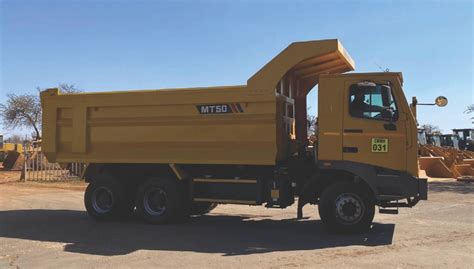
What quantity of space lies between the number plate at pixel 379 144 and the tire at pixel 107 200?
5.40 m

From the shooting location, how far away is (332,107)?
986 centimetres

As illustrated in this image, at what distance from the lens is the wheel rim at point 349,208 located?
966 cm

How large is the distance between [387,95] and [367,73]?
0.55m


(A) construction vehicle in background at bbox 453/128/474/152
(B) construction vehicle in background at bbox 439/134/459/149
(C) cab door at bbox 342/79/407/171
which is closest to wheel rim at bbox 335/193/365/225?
(C) cab door at bbox 342/79/407/171

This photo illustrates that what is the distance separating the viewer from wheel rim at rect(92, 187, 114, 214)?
11805 millimetres

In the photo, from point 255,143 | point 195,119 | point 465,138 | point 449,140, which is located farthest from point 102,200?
point 465,138

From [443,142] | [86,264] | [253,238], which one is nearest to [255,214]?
[253,238]

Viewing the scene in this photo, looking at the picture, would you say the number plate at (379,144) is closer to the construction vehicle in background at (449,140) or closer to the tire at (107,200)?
the tire at (107,200)

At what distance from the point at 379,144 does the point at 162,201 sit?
4665 millimetres

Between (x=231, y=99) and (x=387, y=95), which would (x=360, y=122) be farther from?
(x=231, y=99)

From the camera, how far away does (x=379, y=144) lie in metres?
9.61

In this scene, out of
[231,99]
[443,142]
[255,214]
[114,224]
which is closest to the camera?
[231,99]

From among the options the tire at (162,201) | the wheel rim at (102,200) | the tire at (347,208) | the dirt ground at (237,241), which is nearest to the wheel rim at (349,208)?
the tire at (347,208)

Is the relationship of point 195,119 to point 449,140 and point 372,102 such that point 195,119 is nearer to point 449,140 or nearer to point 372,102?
point 372,102
